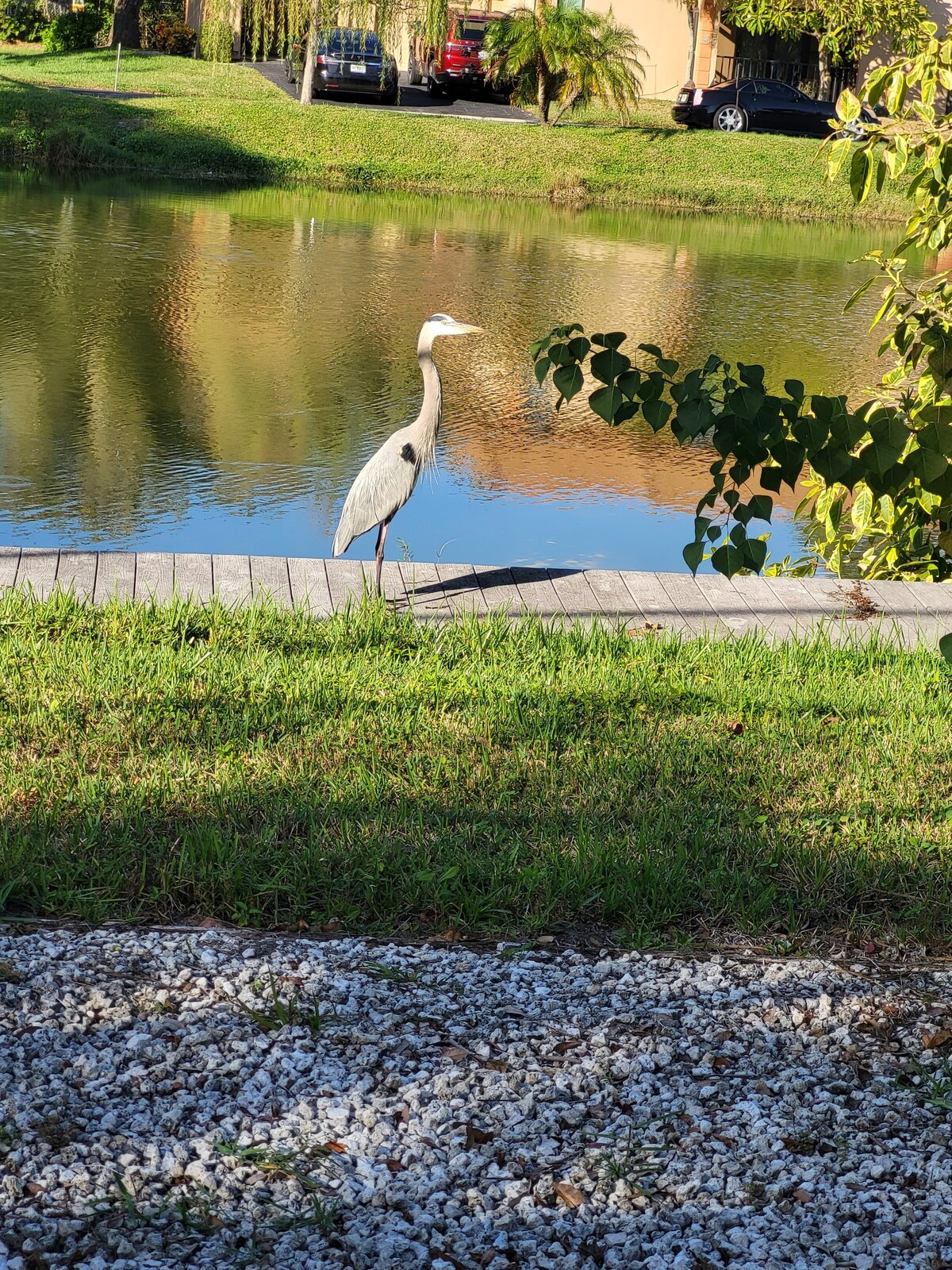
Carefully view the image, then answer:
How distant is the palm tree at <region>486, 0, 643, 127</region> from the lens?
27531mm

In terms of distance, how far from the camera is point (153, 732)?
14.1 ft

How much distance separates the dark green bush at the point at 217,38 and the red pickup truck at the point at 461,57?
4.57 metres

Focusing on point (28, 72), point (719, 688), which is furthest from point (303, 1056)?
point (28, 72)

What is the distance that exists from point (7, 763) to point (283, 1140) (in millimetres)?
1912

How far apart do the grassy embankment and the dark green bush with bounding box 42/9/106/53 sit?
25.1 ft

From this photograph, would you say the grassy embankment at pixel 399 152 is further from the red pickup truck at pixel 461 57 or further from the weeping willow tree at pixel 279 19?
the red pickup truck at pixel 461 57

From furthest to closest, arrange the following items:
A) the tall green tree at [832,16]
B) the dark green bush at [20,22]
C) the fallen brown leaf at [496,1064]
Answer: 1. the dark green bush at [20,22]
2. the tall green tree at [832,16]
3. the fallen brown leaf at [496,1064]

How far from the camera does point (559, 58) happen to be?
27.6m

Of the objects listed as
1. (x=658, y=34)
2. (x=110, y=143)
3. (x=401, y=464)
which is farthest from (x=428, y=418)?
(x=658, y=34)

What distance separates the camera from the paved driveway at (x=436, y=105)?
95.2 ft

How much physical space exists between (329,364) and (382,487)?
18.2ft

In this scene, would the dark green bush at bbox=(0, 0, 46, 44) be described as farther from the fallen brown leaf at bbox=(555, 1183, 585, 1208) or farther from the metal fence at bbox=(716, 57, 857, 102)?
the fallen brown leaf at bbox=(555, 1183, 585, 1208)

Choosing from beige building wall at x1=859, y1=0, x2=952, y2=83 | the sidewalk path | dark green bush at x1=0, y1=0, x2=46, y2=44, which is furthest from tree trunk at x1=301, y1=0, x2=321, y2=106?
the sidewalk path

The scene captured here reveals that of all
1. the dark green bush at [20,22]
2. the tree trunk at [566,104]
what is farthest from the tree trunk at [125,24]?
the tree trunk at [566,104]
